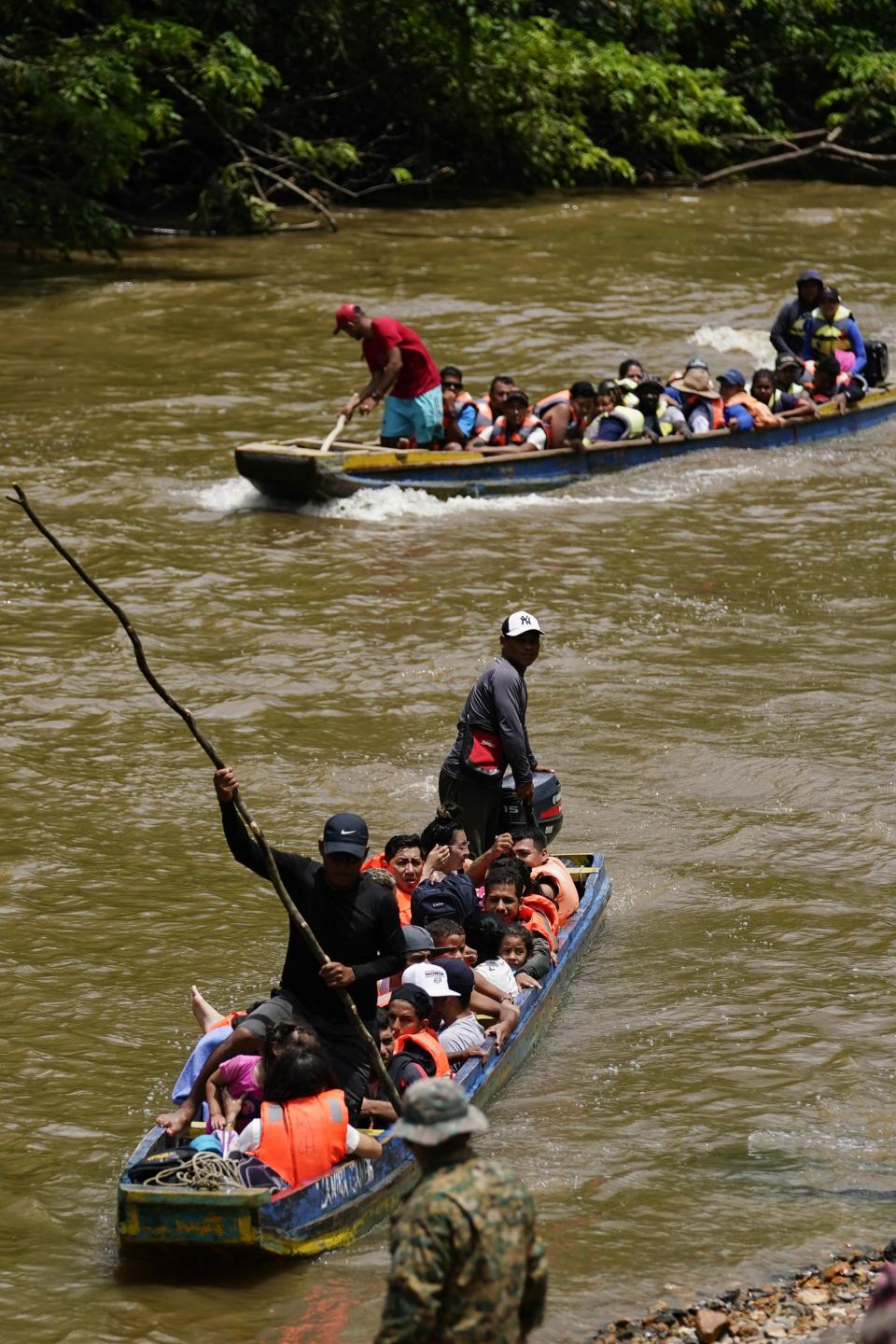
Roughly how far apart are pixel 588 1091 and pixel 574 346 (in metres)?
14.9

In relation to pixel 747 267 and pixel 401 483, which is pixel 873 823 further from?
pixel 747 267

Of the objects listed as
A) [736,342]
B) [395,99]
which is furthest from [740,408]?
[395,99]

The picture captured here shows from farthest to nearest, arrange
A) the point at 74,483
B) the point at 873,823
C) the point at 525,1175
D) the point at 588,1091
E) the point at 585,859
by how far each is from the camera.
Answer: the point at 74,483, the point at 873,823, the point at 585,859, the point at 588,1091, the point at 525,1175

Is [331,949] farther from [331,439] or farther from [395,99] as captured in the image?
[395,99]

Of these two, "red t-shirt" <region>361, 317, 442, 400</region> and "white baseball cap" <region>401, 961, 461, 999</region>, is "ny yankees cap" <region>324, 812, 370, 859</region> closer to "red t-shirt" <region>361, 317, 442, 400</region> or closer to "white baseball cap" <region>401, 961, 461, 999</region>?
"white baseball cap" <region>401, 961, 461, 999</region>

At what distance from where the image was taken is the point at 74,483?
17266 millimetres

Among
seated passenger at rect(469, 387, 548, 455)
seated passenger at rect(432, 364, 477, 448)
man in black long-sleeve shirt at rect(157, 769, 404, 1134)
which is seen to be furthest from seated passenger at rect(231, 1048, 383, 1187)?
seated passenger at rect(432, 364, 477, 448)

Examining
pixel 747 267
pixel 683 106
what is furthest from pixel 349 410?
pixel 683 106

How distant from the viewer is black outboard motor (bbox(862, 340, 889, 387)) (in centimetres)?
2005

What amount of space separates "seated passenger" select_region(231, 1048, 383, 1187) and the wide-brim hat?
12568 millimetres

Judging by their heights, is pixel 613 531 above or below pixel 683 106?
below

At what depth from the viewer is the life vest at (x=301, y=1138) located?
Answer: 689cm

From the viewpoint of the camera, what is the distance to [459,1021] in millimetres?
8133

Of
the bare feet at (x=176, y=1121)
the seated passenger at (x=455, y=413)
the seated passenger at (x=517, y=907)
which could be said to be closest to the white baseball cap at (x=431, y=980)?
the seated passenger at (x=517, y=907)
